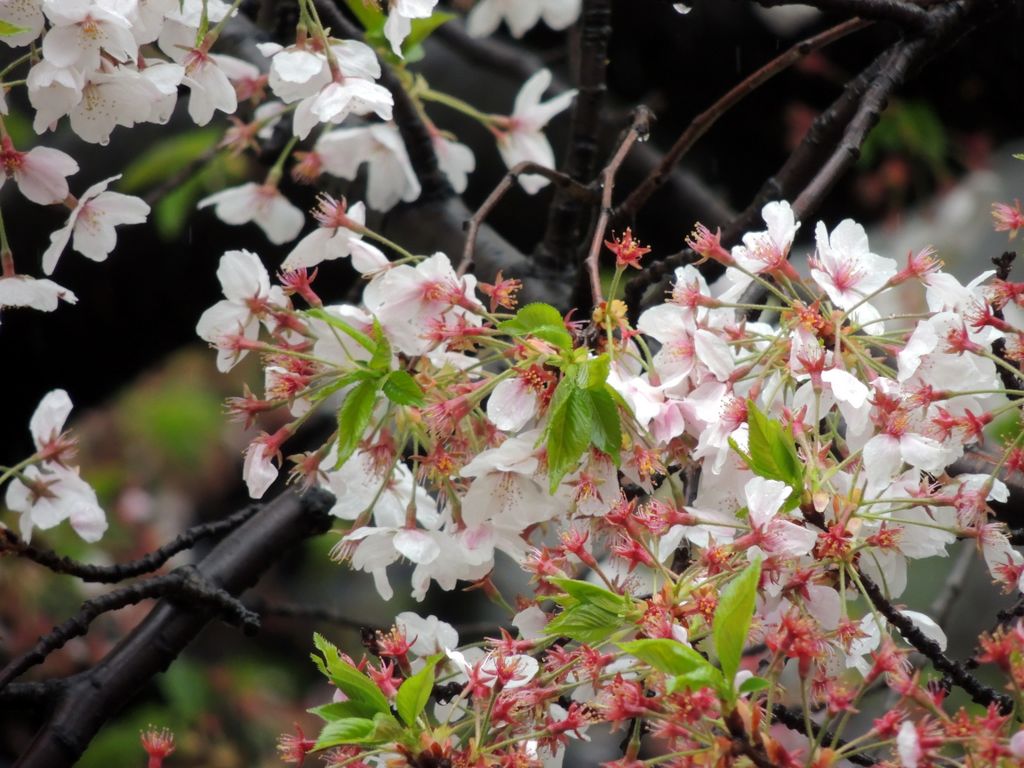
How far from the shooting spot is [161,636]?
1.11m

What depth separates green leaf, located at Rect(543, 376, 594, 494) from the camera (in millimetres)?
686

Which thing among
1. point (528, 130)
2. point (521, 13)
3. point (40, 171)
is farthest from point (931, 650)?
point (521, 13)

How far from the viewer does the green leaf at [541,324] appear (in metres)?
0.70

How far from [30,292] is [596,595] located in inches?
20.1

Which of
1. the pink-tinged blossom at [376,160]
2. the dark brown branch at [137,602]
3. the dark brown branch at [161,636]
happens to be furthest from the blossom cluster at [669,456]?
the pink-tinged blossom at [376,160]

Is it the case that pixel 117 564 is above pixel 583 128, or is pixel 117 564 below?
below

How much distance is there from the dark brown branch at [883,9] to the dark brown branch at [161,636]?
67 cm

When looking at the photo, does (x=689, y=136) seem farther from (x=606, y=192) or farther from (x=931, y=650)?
(x=931, y=650)

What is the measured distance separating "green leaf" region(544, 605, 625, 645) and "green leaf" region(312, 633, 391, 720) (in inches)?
4.2

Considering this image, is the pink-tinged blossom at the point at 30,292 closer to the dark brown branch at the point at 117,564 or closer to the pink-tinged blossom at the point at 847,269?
the dark brown branch at the point at 117,564

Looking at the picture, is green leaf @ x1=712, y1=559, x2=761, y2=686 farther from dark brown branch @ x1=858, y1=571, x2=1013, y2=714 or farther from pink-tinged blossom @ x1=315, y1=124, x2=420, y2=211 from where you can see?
pink-tinged blossom @ x1=315, y1=124, x2=420, y2=211

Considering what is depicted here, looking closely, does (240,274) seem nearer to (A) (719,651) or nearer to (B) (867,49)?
(A) (719,651)

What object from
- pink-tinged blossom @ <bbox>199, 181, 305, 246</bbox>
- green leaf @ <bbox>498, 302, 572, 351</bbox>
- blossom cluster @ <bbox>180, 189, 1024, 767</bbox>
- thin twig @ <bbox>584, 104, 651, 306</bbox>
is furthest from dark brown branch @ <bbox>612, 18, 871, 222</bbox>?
pink-tinged blossom @ <bbox>199, 181, 305, 246</bbox>

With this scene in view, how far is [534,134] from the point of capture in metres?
1.38
